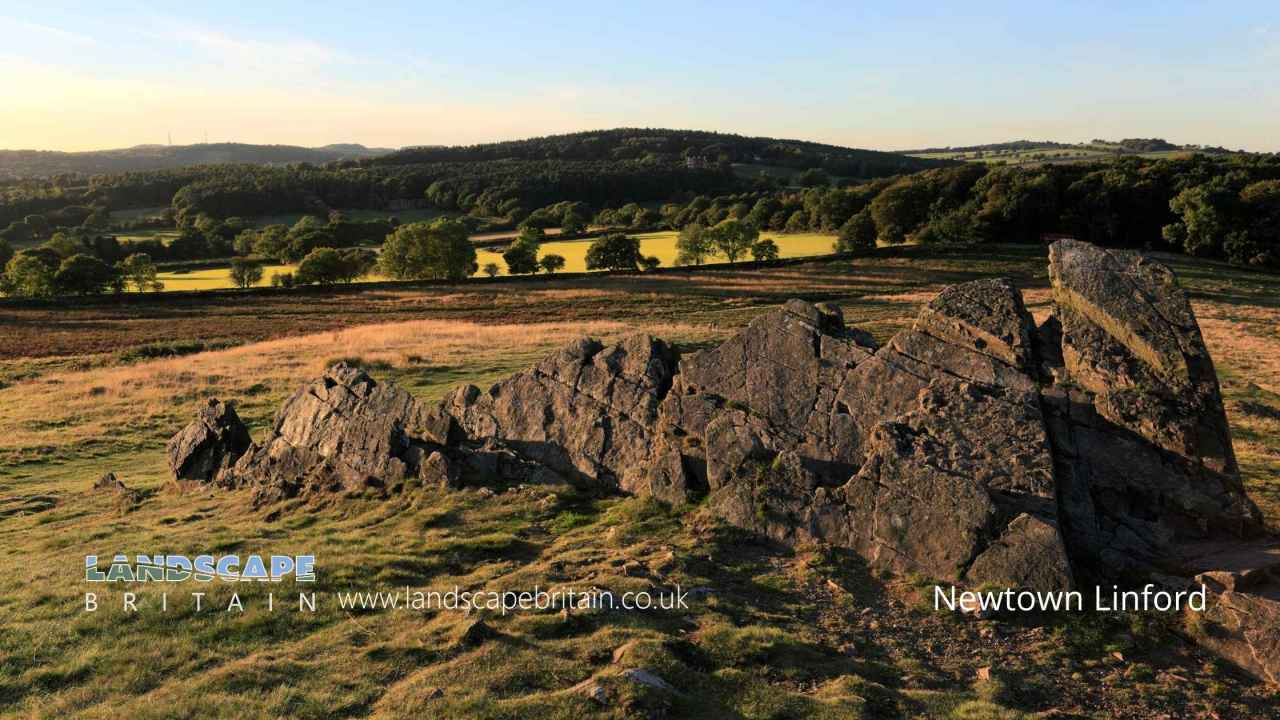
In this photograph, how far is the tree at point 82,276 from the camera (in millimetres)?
90750

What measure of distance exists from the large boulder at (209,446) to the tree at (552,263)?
262 ft

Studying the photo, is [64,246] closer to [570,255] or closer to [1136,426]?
[570,255]

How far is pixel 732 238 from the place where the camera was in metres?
103

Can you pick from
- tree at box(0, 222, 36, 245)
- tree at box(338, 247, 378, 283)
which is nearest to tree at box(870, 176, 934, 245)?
tree at box(338, 247, 378, 283)

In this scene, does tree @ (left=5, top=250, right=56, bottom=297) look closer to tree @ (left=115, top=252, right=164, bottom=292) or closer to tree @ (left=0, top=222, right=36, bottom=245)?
tree @ (left=115, top=252, right=164, bottom=292)

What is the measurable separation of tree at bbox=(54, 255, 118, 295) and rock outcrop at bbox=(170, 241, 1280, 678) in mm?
91061

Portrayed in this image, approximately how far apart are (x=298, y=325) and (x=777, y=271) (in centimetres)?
5229

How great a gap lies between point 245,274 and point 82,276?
17677mm

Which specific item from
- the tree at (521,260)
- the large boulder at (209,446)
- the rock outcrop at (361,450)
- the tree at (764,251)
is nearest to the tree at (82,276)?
the tree at (521,260)

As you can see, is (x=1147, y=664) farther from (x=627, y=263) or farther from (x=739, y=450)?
(x=627, y=263)

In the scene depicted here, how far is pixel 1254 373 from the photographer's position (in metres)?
33.2

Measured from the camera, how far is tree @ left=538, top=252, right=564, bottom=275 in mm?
103688

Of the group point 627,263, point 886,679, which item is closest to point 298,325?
point 627,263

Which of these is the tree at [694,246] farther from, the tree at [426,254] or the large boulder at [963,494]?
the large boulder at [963,494]
